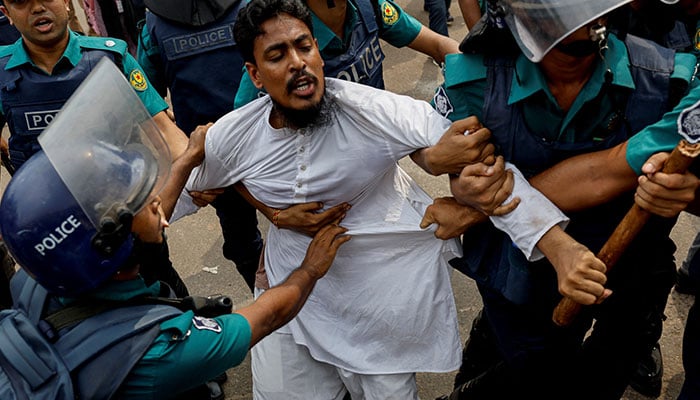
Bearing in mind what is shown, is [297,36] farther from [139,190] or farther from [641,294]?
[641,294]

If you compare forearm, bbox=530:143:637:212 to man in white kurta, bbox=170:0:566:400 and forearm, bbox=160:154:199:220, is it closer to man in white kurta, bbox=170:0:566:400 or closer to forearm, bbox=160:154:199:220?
man in white kurta, bbox=170:0:566:400

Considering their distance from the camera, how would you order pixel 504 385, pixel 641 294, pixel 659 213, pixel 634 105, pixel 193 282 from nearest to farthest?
pixel 659 213
pixel 634 105
pixel 641 294
pixel 504 385
pixel 193 282

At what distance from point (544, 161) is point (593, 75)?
0.99 ft

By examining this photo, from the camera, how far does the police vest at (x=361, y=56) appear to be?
10.5ft

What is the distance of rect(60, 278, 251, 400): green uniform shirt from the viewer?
199 centimetres

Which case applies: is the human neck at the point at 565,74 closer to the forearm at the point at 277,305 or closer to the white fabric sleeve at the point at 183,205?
the forearm at the point at 277,305

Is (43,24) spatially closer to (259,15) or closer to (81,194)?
(259,15)

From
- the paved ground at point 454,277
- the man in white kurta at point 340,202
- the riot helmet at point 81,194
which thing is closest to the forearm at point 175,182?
the man in white kurta at point 340,202

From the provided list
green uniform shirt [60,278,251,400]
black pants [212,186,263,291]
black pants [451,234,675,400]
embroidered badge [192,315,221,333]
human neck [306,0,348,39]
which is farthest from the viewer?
black pants [212,186,263,291]

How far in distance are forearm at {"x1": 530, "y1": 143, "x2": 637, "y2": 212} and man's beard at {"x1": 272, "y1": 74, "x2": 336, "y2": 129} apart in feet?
2.32

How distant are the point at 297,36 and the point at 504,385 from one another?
63.6 inches

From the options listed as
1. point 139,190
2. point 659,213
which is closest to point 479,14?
point 659,213

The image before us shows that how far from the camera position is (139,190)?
2020mm

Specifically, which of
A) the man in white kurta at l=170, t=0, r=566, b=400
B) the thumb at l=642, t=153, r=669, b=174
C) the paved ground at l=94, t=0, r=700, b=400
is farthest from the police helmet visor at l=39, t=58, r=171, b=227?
the paved ground at l=94, t=0, r=700, b=400
